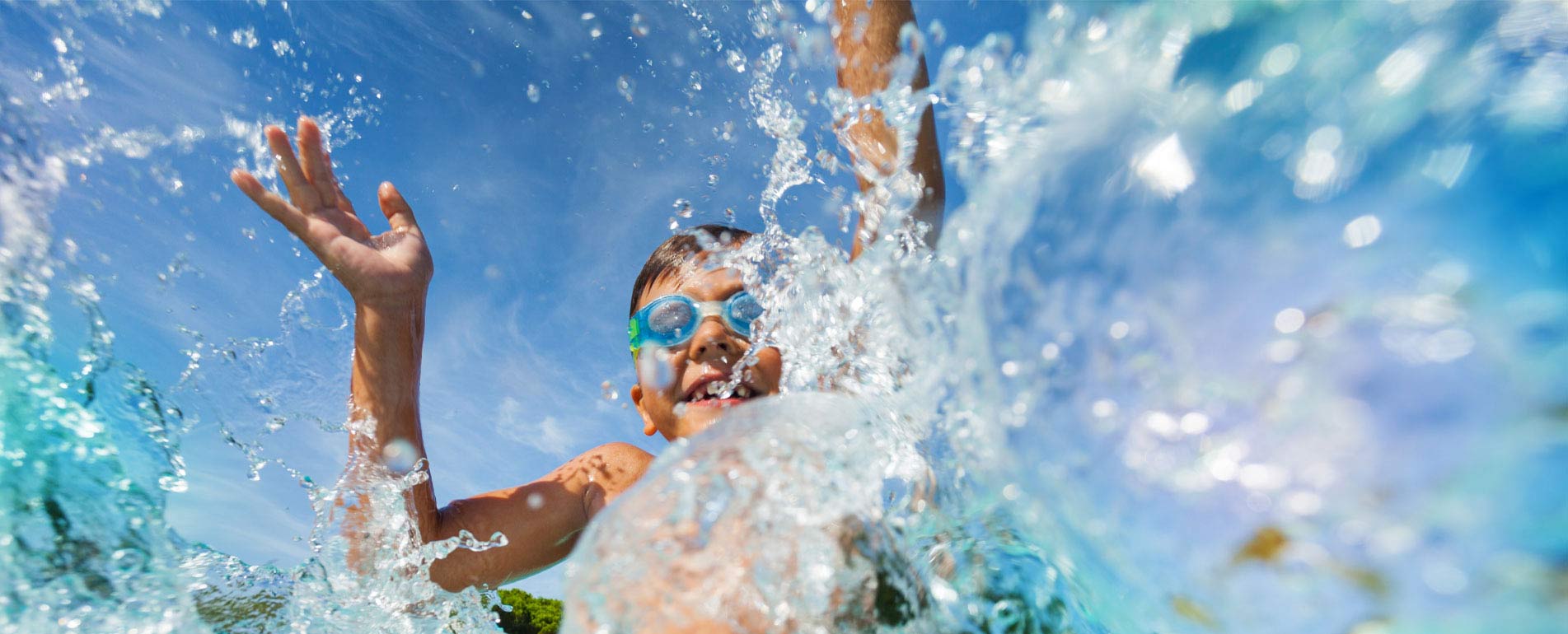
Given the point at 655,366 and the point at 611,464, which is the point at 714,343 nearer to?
the point at 655,366

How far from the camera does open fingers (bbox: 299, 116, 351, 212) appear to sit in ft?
9.73

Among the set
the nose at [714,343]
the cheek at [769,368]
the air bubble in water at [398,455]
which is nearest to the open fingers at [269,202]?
the air bubble in water at [398,455]

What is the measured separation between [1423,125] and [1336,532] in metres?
0.53

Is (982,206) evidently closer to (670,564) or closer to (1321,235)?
(1321,235)

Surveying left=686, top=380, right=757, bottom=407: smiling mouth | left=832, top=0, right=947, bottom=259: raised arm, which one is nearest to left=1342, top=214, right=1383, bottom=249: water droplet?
left=832, top=0, right=947, bottom=259: raised arm

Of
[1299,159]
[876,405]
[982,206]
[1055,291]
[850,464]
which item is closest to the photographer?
[1299,159]

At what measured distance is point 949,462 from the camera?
1.86 meters

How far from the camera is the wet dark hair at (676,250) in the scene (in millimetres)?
3607

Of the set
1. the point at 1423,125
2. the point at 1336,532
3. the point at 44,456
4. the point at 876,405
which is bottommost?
the point at 1336,532

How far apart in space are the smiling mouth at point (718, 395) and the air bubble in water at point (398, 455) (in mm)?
1187

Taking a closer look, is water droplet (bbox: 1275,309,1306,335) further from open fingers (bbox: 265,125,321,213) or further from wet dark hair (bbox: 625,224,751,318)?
open fingers (bbox: 265,125,321,213)

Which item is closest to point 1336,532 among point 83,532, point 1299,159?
point 1299,159

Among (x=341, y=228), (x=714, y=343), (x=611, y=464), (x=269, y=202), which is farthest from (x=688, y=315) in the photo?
(x=269, y=202)

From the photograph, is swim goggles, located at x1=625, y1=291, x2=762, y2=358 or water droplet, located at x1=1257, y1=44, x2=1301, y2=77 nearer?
water droplet, located at x1=1257, y1=44, x2=1301, y2=77
